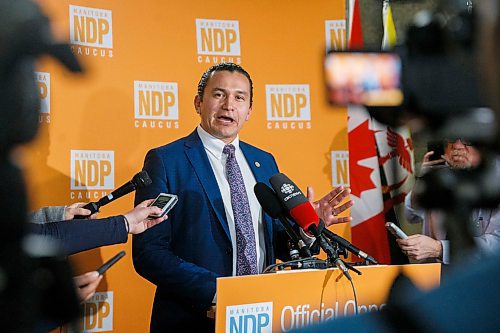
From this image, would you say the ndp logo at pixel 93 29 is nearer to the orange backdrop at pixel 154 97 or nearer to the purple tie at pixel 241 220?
the orange backdrop at pixel 154 97

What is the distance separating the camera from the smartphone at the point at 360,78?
0.55 metres

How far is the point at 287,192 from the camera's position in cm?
228

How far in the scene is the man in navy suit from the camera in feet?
8.54

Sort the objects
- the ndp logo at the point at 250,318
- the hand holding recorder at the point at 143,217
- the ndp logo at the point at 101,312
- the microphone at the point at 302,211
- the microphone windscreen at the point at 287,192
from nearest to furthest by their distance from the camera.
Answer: the ndp logo at the point at 250,318
the microphone at the point at 302,211
the microphone windscreen at the point at 287,192
the hand holding recorder at the point at 143,217
the ndp logo at the point at 101,312

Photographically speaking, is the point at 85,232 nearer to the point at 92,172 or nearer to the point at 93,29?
the point at 92,172

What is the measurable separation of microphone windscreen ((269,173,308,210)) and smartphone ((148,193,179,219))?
1.51 feet

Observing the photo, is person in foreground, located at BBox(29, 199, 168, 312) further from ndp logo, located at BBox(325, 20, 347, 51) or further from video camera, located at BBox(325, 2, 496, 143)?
ndp logo, located at BBox(325, 20, 347, 51)

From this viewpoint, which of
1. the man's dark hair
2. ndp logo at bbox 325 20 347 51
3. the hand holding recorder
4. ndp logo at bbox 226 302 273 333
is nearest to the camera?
ndp logo at bbox 226 302 273 333

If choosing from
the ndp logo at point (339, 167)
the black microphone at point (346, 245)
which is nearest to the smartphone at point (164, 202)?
the black microphone at point (346, 245)

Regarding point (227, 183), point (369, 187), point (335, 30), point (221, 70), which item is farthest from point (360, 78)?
point (369, 187)

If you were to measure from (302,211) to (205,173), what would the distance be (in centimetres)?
92

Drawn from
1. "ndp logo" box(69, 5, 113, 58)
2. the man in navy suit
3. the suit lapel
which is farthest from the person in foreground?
"ndp logo" box(69, 5, 113, 58)

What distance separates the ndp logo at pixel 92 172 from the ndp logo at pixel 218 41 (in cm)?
76

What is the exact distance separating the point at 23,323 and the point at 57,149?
294 centimetres
